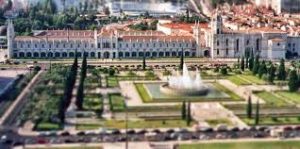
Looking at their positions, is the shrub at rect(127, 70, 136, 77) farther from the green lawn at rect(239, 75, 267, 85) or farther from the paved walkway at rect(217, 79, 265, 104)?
the green lawn at rect(239, 75, 267, 85)

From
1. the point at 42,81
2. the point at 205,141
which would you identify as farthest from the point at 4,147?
the point at 42,81

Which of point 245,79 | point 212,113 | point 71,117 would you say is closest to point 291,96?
point 245,79

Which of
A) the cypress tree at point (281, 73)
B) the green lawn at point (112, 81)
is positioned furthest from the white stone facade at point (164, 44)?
the cypress tree at point (281, 73)

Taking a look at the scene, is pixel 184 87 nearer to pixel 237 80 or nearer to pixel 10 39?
pixel 237 80

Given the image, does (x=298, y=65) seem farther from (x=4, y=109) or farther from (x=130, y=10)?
(x=130, y=10)

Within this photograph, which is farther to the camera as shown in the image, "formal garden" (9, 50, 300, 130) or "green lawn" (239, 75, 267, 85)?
"green lawn" (239, 75, 267, 85)

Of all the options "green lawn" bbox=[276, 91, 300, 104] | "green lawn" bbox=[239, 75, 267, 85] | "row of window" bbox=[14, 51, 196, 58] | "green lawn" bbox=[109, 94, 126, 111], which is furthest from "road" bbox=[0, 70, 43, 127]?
"row of window" bbox=[14, 51, 196, 58]
